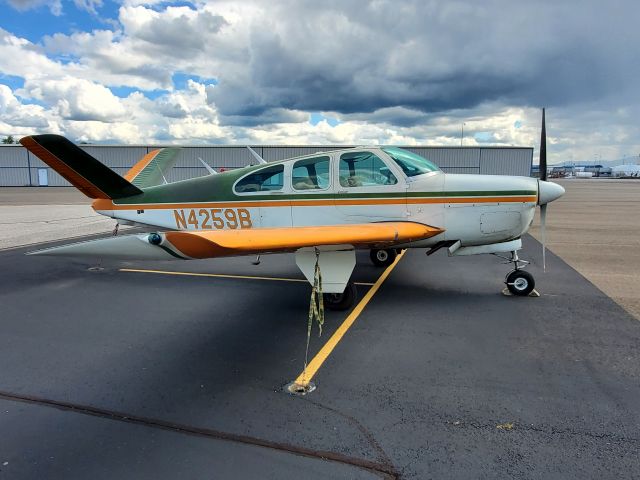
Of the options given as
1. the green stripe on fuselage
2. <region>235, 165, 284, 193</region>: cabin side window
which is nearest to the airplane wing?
the green stripe on fuselage

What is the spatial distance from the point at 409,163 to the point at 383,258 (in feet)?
9.37

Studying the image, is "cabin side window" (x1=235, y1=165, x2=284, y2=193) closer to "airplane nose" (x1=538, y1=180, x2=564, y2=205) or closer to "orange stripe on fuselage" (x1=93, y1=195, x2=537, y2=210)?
"orange stripe on fuselage" (x1=93, y1=195, x2=537, y2=210)

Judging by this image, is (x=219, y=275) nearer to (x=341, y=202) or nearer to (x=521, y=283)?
(x=341, y=202)

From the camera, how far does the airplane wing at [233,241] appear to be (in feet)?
11.6

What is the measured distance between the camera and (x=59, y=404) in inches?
133

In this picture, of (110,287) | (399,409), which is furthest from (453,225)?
(110,287)

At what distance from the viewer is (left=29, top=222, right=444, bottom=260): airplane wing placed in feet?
11.6

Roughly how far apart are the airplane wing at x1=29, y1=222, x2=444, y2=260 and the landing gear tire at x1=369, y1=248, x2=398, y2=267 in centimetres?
272

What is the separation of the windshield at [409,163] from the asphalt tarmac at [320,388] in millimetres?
1885

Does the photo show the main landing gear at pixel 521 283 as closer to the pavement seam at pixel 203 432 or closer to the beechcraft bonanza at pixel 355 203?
the beechcraft bonanza at pixel 355 203

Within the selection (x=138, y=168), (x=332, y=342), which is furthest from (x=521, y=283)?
(x=138, y=168)

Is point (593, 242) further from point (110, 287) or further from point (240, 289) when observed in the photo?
point (110, 287)

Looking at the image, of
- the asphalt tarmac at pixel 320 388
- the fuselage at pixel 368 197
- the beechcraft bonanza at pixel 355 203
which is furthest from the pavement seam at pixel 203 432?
the fuselage at pixel 368 197

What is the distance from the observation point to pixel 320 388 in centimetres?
359
